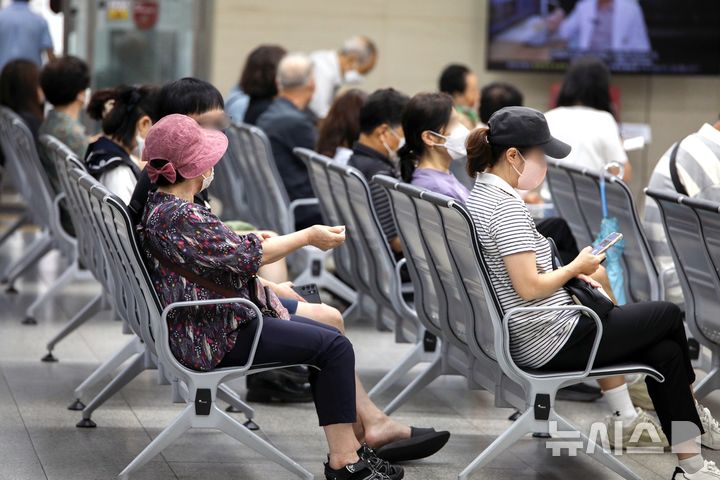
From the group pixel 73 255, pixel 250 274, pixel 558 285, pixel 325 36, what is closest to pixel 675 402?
pixel 558 285

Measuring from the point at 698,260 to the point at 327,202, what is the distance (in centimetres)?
187

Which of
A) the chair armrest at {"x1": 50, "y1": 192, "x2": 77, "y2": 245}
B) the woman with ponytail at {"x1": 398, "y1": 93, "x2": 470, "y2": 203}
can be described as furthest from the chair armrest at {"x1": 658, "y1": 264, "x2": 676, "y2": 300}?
the chair armrest at {"x1": 50, "y1": 192, "x2": 77, "y2": 245}

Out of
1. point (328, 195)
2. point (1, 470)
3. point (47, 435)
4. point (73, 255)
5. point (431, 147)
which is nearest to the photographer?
point (1, 470)

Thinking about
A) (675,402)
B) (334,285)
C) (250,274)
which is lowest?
(334,285)

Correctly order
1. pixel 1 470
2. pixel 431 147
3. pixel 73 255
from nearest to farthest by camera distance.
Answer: pixel 1 470 → pixel 431 147 → pixel 73 255

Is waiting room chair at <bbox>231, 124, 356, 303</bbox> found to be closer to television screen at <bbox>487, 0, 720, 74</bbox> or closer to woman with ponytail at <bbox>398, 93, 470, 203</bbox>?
woman with ponytail at <bbox>398, 93, 470, 203</bbox>

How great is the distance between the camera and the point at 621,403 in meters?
4.54

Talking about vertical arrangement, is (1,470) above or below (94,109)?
below

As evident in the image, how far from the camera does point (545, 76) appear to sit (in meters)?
12.4

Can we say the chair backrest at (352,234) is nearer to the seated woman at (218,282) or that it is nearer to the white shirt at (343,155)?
the white shirt at (343,155)

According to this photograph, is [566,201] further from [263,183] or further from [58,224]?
[58,224]

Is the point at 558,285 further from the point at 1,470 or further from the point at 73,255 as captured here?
the point at 73,255

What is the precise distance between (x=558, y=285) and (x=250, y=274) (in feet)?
2.94

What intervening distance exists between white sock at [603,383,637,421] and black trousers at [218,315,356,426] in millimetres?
1104
